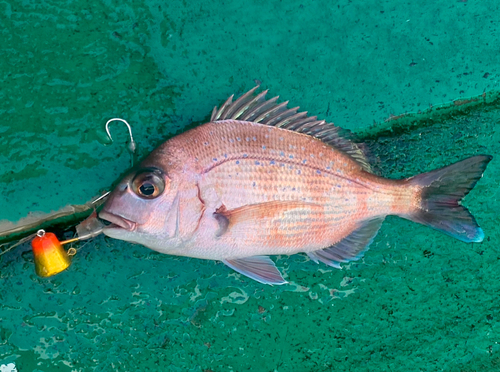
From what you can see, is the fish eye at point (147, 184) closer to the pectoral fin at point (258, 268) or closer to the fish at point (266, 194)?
the fish at point (266, 194)

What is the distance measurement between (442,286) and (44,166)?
2.32 m

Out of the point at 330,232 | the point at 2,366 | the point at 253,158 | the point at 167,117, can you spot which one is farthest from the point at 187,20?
the point at 2,366

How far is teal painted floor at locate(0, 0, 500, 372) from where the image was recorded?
5.86 feet

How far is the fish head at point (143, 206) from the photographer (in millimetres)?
1471

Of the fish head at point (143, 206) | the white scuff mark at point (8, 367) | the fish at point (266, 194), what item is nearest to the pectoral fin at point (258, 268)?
the fish at point (266, 194)

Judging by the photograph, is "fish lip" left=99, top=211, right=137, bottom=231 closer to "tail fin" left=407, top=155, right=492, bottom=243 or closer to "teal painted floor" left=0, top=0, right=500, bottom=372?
"teal painted floor" left=0, top=0, right=500, bottom=372

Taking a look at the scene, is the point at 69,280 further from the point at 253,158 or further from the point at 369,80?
the point at 369,80

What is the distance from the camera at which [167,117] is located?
1835mm

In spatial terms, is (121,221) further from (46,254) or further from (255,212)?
(255,212)

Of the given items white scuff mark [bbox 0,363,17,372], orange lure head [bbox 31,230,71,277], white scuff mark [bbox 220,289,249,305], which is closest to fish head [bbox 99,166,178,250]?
orange lure head [bbox 31,230,71,277]

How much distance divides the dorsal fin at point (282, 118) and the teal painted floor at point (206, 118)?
0.71 ft

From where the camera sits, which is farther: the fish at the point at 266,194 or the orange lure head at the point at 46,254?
the orange lure head at the point at 46,254

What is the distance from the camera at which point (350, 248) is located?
1820 mm

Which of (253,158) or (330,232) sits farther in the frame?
(330,232)
